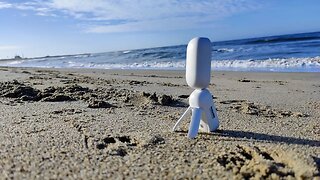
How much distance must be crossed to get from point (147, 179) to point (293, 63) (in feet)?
43.7

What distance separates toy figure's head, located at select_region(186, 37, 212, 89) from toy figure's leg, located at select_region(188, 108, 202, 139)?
20 cm

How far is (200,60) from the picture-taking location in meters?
2.70

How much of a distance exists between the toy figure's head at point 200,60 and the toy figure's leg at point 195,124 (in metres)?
0.20

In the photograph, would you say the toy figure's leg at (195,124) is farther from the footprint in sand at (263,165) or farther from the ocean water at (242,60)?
the ocean water at (242,60)

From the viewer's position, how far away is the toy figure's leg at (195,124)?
8.48 feet

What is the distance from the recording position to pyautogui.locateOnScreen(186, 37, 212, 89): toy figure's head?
2.69 m

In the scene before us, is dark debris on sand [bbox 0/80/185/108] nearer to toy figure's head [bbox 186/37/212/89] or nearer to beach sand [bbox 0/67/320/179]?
beach sand [bbox 0/67/320/179]

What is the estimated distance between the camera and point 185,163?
2.07 meters

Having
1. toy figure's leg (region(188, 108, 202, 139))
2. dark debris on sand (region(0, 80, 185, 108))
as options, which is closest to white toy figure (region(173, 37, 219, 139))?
toy figure's leg (region(188, 108, 202, 139))

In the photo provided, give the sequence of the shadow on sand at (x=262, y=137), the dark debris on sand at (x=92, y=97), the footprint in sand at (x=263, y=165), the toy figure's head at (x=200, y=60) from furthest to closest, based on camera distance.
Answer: the dark debris on sand at (x=92, y=97) < the toy figure's head at (x=200, y=60) < the shadow on sand at (x=262, y=137) < the footprint in sand at (x=263, y=165)

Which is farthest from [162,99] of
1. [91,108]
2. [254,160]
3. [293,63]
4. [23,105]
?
[293,63]

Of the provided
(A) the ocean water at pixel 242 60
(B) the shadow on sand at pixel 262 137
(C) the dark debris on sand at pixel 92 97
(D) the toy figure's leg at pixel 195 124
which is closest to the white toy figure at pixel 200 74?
(D) the toy figure's leg at pixel 195 124

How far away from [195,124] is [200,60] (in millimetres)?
474

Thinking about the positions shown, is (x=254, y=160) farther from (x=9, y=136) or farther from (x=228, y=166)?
(x=9, y=136)
